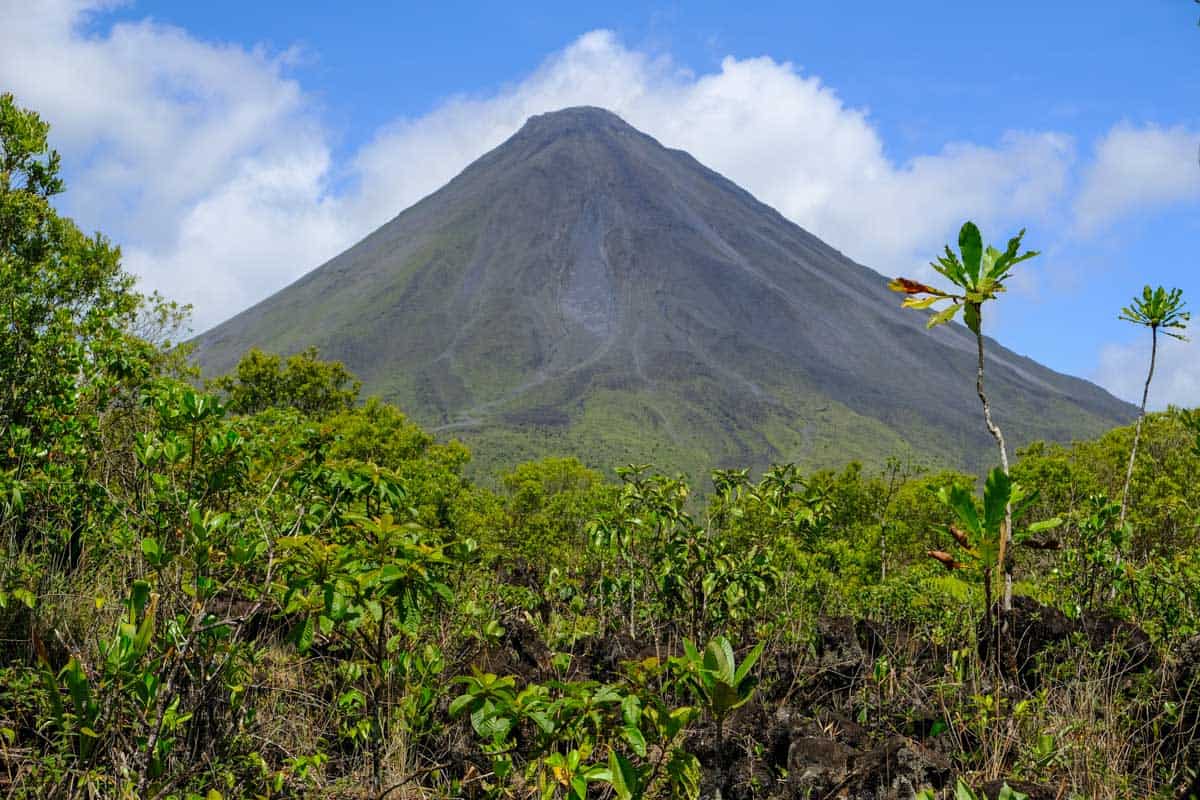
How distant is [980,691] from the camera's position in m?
3.48

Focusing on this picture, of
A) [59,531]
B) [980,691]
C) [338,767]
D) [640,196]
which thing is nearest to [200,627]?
[338,767]

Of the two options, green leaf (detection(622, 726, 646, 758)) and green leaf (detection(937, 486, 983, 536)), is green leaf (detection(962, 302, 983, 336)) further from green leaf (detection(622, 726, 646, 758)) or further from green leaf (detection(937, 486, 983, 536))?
green leaf (detection(622, 726, 646, 758))

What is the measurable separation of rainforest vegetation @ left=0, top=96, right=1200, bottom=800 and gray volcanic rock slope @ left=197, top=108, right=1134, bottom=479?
65593 mm

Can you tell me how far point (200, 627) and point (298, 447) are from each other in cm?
209

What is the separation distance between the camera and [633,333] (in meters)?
119

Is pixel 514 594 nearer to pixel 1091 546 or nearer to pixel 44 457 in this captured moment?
pixel 44 457

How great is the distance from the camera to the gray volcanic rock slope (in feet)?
303

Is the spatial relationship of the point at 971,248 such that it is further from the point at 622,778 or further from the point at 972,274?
the point at 622,778

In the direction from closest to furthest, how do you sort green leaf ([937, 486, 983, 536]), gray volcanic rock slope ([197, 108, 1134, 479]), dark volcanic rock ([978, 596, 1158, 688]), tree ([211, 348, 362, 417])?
1. green leaf ([937, 486, 983, 536])
2. dark volcanic rock ([978, 596, 1158, 688])
3. tree ([211, 348, 362, 417])
4. gray volcanic rock slope ([197, 108, 1134, 479])

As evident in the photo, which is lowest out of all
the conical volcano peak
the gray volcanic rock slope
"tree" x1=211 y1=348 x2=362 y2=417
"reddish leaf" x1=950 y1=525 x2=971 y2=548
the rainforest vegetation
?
the rainforest vegetation

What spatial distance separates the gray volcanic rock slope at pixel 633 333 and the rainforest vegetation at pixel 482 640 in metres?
65.6

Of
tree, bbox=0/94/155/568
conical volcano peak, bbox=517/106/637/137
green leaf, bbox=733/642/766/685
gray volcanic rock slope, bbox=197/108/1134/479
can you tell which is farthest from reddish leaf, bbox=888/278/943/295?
conical volcano peak, bbox=517/106/637/137

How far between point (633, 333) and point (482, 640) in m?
115

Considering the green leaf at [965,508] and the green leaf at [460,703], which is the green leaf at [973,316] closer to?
the green leaf at [965,508]
